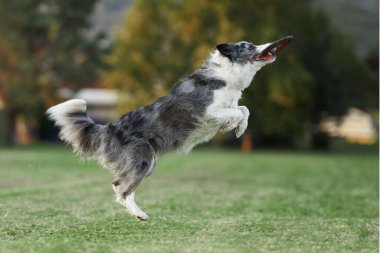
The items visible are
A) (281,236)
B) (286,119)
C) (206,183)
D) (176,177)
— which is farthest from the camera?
(286,119)

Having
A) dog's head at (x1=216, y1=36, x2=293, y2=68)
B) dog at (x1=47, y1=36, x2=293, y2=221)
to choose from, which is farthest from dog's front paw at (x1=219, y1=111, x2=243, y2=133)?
dog's head at (x1=216, y1=36, x2=293, y2=68)

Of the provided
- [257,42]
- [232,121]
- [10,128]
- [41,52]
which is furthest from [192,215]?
[41,52]

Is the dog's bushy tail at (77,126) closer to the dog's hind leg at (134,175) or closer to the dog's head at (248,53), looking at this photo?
the dog's hind leg at (134,175)

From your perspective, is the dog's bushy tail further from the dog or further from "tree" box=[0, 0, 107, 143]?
"tree" box=[0, 0, 107, 143]

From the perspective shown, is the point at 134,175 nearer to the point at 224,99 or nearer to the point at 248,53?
the point at 224,99

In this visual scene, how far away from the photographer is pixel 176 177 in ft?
62.8

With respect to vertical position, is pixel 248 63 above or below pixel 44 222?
above

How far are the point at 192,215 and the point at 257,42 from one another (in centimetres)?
2648

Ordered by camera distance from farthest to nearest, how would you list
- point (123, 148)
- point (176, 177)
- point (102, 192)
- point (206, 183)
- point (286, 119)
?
point (286, 119) < point (176, 177) < point (206, 183) < point (102, 192) < point (123, 148)

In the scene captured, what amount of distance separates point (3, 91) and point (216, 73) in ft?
108

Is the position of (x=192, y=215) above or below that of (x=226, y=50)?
below

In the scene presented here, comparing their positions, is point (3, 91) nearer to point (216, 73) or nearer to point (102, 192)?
point (102, 192)

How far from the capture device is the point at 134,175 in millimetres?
7953

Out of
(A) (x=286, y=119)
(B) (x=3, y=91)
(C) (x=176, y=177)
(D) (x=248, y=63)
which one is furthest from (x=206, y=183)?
(B) (x=3, y=91)
